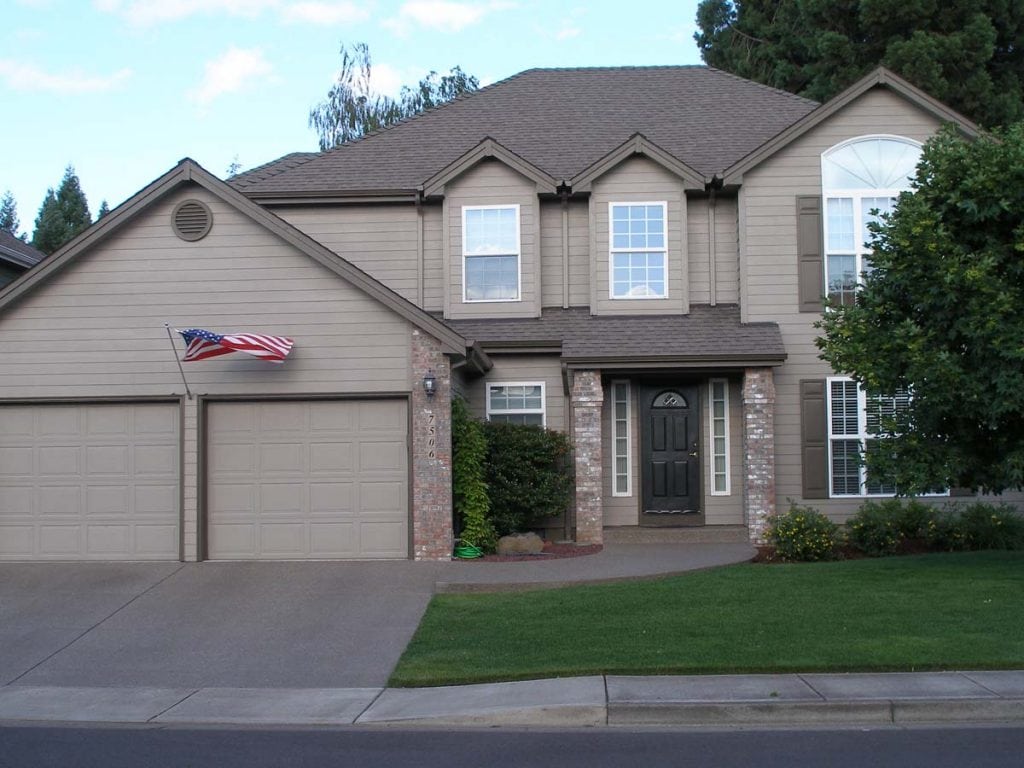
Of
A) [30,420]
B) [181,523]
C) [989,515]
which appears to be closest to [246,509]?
[181,523]

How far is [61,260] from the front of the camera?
1514cm

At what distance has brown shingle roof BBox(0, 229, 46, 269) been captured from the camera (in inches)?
897

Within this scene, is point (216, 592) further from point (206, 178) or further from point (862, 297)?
point (862, 297)

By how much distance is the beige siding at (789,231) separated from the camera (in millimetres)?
17391

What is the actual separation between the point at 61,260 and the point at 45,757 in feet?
29.8

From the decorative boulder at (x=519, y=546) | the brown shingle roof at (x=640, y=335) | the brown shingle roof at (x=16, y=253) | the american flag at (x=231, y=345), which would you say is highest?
the brown shingle roof at (x=16, y=253)

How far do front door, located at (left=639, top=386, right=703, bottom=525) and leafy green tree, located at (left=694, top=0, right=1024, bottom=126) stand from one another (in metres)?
14.1

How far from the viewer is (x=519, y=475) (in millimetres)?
16141

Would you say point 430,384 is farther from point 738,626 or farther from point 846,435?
point 846,435

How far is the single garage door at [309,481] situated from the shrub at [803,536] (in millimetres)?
5044

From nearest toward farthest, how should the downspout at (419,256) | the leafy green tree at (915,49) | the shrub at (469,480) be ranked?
1. the shrub at (469,480)
2. the downspout at (419,256)
3. the leafy green tree at (915,49)

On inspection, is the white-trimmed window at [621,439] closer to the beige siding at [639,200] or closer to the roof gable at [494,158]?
the beige siding at [639,200]

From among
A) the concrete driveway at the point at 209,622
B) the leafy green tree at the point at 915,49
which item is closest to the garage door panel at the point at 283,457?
the concrete driveway at the point at 209,622

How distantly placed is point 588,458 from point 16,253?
1378cm
